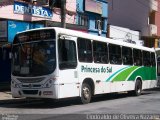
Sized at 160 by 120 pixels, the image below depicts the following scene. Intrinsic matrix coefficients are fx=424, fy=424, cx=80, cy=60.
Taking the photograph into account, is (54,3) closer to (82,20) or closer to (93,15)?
(82,20)

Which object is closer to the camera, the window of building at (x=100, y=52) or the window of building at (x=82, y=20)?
the window of building at (x=100, y=52)

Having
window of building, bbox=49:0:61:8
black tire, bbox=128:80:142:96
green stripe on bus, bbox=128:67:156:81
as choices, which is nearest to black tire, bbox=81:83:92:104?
green stripe on bus, bbox=128:67:156:81

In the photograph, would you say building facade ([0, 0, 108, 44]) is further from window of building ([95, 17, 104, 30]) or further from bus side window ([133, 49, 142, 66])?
bus side window ([133, 49, 142, 66])

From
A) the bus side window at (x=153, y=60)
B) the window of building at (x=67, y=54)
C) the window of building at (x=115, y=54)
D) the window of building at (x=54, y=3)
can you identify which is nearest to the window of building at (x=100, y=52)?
the window of building at (x=115, y=54)

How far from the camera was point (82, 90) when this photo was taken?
1766 cm

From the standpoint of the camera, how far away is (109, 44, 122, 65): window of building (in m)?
20.3

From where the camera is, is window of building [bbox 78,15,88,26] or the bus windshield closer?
the bus windshield

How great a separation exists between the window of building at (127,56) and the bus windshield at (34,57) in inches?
252

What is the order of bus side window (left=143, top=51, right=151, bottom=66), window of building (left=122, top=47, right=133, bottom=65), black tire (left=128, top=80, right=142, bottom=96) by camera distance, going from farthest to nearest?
1. bus side window (left=143, top=51, right=151, bottom=66)
2. black tire (left=128, top=80, right=142, bottom=96)
3. window of building (left=122, top=47, right=133, bottom=65)

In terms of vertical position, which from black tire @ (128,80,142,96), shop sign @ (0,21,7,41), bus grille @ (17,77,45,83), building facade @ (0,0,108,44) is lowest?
black tire @ (128,80,142,96)

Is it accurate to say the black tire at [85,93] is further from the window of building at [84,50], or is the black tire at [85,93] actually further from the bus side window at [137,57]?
the bus side window at [137,57]

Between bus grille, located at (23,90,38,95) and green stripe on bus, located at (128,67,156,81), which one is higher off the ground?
green stripe on bus, located at (128,67,156,81)

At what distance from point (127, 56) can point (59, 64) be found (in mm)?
7014

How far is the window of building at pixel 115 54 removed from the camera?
2032 centimetres
